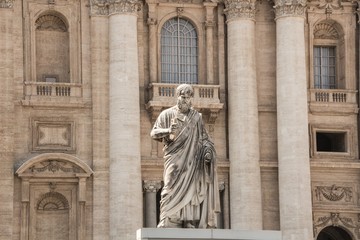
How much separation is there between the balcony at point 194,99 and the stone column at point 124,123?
681 mm

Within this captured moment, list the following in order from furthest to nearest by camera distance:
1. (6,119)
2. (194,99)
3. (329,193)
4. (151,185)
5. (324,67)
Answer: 1. (324,67)
2. (329,193)
3. (194,99)
4. (151,185)
5. (6,119)

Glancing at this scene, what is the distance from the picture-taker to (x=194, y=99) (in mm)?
44656

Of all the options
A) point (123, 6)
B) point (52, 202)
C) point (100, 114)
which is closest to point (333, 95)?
point (123, 6)

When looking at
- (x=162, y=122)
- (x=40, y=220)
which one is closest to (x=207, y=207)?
(x=162, y=122)

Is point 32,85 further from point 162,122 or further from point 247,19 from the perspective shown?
point 162,122

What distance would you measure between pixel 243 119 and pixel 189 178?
2454cm

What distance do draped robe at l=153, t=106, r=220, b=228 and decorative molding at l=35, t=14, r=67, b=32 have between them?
2465cm

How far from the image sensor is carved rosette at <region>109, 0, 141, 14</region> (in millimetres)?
44438

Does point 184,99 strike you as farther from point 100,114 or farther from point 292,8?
point 292,8

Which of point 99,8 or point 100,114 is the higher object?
point 99,8

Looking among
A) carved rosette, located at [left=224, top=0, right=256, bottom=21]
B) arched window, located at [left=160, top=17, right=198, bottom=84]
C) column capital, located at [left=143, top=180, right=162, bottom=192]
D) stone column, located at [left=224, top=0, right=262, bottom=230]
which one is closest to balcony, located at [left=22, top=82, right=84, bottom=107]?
arched window, located at [left=160, top=17, right=198, bottom=84]

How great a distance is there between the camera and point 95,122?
44.2 m

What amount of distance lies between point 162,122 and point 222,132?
972 inches

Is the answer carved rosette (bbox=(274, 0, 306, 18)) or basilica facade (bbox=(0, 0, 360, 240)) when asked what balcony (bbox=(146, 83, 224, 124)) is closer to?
basilica facade (bbox=(0, 0, 360, 240))
